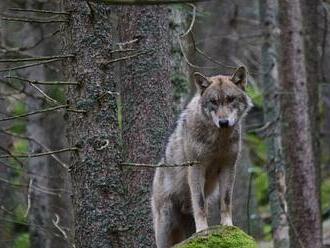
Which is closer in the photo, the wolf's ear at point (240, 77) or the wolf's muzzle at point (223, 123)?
the wolf's muzzle at point (223, 123)

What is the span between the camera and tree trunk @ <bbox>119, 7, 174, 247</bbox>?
9.76 m

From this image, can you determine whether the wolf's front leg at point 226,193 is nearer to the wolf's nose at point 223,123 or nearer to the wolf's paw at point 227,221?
the wolf's paw at point 227,221

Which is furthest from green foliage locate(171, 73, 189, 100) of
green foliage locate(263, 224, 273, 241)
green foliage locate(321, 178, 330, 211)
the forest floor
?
green foliage locate(321, 178, 330, 211)

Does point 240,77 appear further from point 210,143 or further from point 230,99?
point 210,143

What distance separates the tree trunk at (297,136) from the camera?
13.2 m

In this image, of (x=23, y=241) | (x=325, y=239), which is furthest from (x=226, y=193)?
(x=23, y=241)

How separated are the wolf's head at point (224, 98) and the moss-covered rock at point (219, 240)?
3.71 ft

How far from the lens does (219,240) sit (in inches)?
289

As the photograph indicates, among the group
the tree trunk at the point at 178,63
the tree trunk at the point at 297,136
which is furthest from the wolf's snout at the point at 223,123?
the tree trunk at the point at 297,136

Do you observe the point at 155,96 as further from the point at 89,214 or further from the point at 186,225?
the point at 89,214

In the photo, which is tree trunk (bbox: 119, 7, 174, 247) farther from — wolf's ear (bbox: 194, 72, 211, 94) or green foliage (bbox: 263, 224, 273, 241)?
green foliage (bbox: 263, 224, 273, 241)

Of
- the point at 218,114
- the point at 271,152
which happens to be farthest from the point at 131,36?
the point at 271,152

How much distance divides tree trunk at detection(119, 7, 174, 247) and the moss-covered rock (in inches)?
91.5

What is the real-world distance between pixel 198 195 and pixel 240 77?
1.37 metres
